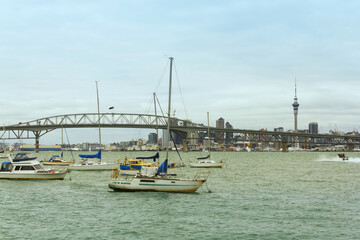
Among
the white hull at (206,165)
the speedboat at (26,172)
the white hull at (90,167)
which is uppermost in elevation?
the speedboat at (26,172)

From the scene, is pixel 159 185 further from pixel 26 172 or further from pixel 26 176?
pixel 26 176

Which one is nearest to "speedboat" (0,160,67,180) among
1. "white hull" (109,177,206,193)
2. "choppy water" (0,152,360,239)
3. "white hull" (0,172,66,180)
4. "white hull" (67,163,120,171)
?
"white hull" (0,172,66,180)

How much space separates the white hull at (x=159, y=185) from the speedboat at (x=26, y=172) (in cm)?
1512

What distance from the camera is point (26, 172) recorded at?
4838 cm

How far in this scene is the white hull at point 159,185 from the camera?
36875 mm

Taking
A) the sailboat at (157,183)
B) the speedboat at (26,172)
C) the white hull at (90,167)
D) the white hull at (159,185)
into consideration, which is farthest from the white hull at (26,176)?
the white hull at (90,167)

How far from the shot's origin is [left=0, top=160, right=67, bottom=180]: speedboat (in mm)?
48531

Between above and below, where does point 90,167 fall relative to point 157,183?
below

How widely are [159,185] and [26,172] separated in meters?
19.7

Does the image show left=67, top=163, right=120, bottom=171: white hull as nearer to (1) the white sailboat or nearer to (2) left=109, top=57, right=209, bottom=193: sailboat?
(1) the white sailboat

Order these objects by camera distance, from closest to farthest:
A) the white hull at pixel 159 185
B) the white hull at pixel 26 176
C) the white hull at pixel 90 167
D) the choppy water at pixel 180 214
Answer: the choppy water at pixel 180 214 < the white hull at pixel 159 185 < the white hull at pixel 26 176 < the white hull at pixel 90 167

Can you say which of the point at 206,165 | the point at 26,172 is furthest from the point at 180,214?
the point at 206,165

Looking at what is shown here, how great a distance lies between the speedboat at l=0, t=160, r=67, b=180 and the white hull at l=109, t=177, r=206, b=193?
1512 centimetres

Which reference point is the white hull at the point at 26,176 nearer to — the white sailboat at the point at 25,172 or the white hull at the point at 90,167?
the white sailboat at the point at 25,172
